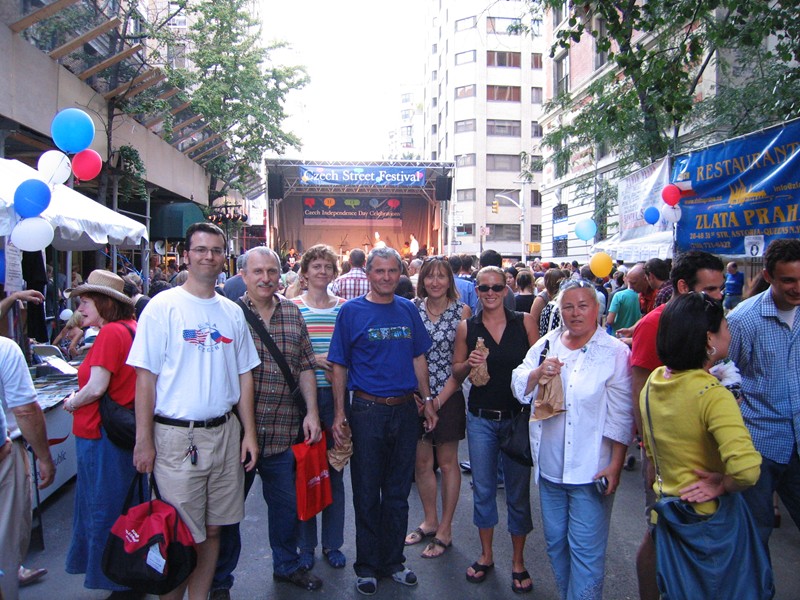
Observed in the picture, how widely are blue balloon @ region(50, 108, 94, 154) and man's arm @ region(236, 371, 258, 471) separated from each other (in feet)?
16.8

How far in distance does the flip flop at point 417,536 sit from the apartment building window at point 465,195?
45.2 metres

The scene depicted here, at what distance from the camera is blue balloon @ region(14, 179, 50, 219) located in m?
5.73

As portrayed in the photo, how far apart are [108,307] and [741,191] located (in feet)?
15.3

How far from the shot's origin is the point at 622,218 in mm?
7195

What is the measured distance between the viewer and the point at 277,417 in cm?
362

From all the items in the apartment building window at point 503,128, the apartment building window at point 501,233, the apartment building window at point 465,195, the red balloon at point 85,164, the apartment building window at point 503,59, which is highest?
the apartment building window at point 503,59

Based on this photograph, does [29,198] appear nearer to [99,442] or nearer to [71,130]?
[71,130]

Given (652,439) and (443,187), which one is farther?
(443,187)

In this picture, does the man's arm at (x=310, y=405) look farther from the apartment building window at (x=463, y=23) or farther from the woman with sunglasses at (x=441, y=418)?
the apartment building window at (x=463, y=23)

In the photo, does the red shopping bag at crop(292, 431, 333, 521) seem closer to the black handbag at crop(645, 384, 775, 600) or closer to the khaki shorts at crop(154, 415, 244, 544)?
the khaki shorts at crop(154, 415, 244, 544)

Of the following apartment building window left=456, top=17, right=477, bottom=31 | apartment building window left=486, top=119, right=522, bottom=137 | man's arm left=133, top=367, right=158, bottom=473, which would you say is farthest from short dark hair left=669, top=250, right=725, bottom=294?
apartment building window left=456, top=17, right=477, bottom=31

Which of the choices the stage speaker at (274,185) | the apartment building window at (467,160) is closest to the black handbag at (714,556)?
the stage speaker at (274,185)

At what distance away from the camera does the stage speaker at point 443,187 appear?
59.0ft

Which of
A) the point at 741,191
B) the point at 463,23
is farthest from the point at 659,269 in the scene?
the point at 463,23
